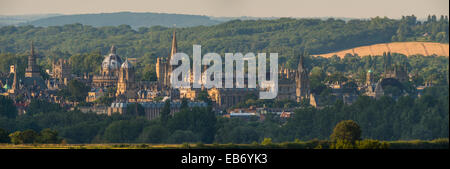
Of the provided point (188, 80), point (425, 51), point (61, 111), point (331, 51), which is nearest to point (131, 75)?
point (188, 80)

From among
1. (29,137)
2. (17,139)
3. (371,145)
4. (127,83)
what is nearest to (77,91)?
(127,83)

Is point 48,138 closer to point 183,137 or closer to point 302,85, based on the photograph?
point 183,137

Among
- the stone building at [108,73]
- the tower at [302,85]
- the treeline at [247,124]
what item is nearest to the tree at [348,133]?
the treeline at [247,124]

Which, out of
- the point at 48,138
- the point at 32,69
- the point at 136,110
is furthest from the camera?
the point at 32,69

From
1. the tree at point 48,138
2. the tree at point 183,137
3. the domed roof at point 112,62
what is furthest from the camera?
the domed roof at point 112,62

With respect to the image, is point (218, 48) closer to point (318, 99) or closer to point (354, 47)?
point (354, 47)

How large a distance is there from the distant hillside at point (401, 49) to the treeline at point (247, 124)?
260 feet

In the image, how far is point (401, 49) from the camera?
183 m

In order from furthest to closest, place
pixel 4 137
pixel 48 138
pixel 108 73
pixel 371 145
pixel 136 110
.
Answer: pixel 108 73 → pixel 136 110 → pixel 48 138 → pixel 4 137 → pixel 371 145

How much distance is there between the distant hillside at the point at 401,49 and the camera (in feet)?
568

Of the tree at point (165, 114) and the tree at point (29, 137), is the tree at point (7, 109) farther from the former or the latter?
the tree at point (29, 137)

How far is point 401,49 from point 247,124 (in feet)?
331

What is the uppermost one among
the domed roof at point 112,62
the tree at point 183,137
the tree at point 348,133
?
the domed roof at point 112,62
